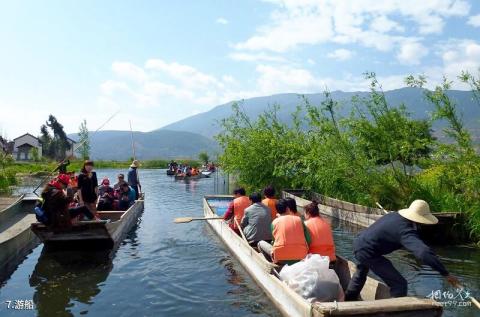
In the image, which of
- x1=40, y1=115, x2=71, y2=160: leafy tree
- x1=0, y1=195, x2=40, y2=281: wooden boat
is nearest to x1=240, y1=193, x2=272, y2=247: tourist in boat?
x1=0, y1=195, x2=40, y2=281: wooden boat

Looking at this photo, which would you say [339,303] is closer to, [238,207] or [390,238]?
[390,238]

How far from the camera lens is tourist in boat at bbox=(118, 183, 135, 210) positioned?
15.1 meters

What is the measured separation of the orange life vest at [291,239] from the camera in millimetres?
7637

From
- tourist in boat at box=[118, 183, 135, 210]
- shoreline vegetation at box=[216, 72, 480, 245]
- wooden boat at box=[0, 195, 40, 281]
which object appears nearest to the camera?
wooden boat at box=[0, 195, 40, 281]

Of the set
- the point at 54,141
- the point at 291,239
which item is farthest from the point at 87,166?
the point at 54,141

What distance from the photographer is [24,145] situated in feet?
272

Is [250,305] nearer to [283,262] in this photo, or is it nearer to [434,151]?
[283,262]

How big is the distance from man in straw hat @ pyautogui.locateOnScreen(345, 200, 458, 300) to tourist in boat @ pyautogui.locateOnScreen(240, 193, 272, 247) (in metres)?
3.49

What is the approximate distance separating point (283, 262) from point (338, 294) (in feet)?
4.51

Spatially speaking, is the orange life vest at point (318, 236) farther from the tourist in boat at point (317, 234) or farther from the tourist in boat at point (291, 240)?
the tourist in boat at point (291, 240)

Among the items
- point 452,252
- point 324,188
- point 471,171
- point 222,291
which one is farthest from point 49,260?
point 324,188

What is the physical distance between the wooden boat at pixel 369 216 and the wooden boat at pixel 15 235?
34.4 feet

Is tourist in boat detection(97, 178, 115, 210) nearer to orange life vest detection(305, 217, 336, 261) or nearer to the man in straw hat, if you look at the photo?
orange life vest detection(305, 217, 336, 261)

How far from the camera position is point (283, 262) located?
308 inches
